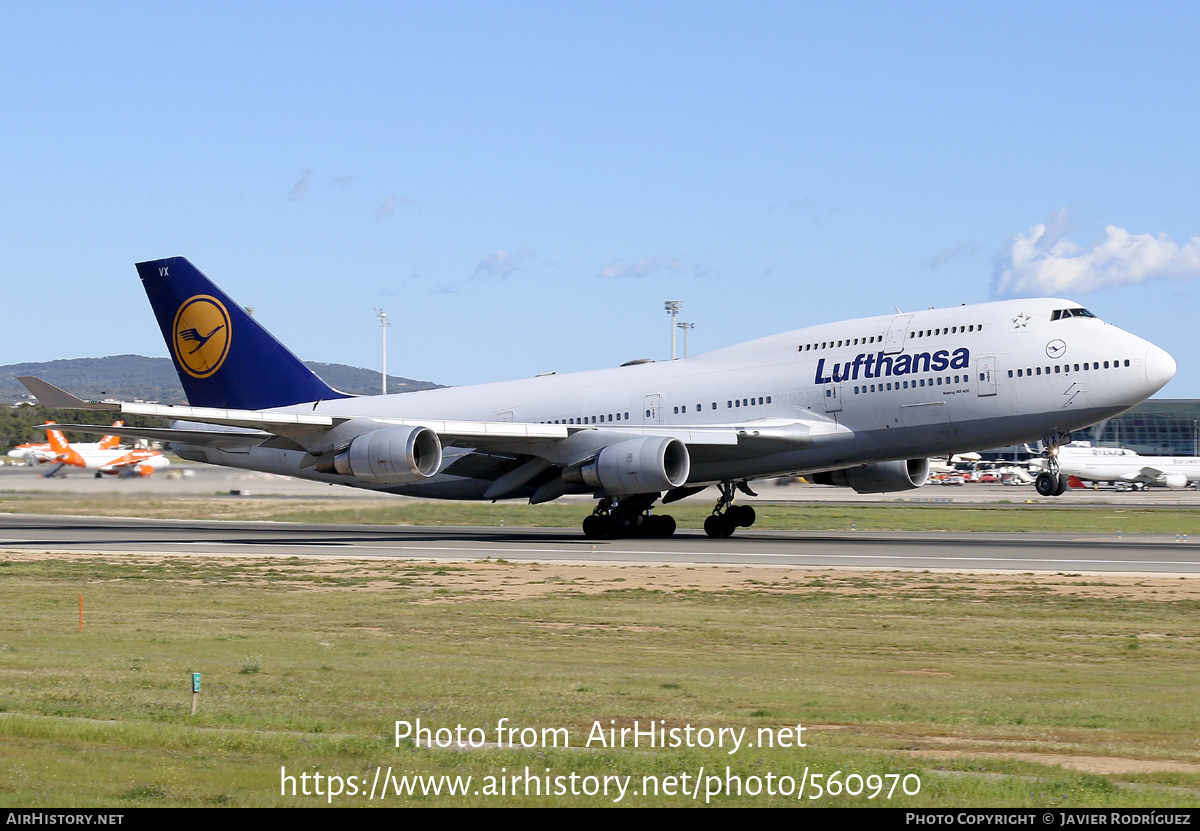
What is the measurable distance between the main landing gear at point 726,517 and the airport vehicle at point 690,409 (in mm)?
56

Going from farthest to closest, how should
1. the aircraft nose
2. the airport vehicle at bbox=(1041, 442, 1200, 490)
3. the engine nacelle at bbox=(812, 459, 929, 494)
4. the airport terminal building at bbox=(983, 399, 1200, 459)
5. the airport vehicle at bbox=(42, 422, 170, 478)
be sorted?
1. the airport terminal building at bbox=(983, 399, 1200, 459)
2. the airport vehicle at bbox=(1041, 442, 1200, 490)
3. the airport vehicle at bbox=(42, 422, 170, 478)
4. the engine nacelle at bbox=(812, 459, 929, 494)
5. the aircraft nose

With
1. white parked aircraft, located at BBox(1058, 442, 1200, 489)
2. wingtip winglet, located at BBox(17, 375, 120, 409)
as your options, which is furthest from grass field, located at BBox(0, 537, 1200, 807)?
white parked aircraft, located at BBox(1058, 442, 1200, 489)

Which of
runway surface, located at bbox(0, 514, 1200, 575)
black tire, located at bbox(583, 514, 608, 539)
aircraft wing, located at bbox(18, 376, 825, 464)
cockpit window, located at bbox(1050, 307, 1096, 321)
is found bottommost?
runway surface, located at bbox(0, 514, 1200, 575)

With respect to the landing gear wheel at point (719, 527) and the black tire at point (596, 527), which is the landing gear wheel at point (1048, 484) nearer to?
the landing gear wheel at point (719, 527)

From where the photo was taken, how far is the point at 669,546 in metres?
31.3

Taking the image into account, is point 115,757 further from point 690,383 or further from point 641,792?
point 690,383

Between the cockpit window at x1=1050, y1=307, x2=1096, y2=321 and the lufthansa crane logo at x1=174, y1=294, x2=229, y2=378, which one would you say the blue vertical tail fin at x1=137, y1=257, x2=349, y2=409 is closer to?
the lufthansa crane logo at x1=174, y1=294, x2=229, y2=378

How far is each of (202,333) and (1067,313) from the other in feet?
81.3

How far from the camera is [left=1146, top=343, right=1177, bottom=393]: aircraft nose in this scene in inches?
1145

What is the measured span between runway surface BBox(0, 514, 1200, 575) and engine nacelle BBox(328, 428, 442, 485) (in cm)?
181

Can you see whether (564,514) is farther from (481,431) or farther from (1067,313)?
(1067,313)

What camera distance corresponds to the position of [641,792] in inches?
305

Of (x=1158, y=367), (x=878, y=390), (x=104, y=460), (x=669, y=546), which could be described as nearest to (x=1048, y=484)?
(x=1158, y=367)
